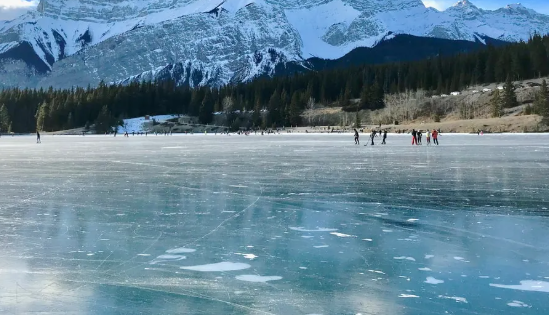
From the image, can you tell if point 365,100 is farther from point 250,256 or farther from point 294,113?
point 250,256

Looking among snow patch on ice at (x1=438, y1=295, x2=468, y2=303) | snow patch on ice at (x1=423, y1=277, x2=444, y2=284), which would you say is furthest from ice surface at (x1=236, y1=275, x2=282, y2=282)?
snow patch on ice at (x1=438, y1=295, x2=468, y2=303)

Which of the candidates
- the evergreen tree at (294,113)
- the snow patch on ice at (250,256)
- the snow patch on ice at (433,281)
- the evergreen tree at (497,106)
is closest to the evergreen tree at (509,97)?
the evergreen tree at (497,106)

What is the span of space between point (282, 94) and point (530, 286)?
135m

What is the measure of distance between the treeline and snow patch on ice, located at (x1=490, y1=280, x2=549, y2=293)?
391ft

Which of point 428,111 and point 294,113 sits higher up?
point 294,113

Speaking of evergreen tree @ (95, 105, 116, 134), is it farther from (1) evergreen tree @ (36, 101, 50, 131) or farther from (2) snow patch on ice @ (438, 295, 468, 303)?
(2) snow patch on ice @ (438, 295, 468, 303)

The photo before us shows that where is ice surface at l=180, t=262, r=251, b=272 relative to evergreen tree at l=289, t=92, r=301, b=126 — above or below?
below

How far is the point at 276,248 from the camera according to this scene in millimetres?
7852

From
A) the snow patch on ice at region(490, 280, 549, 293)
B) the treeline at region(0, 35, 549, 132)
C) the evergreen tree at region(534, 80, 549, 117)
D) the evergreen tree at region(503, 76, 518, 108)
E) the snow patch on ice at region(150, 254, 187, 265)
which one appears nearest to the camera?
the snow patch on ice at region(490, 280, 549, 293)

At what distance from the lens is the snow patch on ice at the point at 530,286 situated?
19.1 ft

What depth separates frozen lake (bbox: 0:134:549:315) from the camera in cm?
557

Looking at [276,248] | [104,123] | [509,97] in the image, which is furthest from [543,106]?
[104,123]

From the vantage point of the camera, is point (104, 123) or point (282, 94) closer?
point (104, 123)

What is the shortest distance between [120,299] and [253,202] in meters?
6.71
